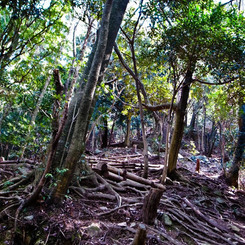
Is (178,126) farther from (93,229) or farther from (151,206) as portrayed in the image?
(93,229)

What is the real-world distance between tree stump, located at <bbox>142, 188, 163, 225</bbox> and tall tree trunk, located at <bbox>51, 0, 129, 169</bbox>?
202 centimetres

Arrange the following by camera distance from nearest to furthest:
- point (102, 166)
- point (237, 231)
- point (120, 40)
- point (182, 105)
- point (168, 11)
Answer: point (237, 231), point (168, 11), point (102, 166), point (182, 105), point (120, 40)

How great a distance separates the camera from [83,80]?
185 inches

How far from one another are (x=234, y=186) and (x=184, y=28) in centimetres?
722

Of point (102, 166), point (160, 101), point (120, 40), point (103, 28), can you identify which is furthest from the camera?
point (160, 101)

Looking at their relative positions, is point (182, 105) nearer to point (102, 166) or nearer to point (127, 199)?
point (102, 166)

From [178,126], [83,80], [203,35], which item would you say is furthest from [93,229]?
[178,126]

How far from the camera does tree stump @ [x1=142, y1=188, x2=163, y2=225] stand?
3.65 m

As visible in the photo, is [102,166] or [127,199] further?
[102,166]

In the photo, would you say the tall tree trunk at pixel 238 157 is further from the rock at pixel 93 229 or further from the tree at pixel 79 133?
the rock at pixel 93 229

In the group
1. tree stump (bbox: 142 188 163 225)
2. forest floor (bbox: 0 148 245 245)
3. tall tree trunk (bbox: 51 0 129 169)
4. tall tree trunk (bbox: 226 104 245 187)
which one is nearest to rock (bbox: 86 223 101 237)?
forest floor (bbox: 0 148 245 245)

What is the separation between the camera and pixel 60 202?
3.66m

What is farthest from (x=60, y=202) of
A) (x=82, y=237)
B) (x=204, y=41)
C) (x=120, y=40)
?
(x=120, y=40)

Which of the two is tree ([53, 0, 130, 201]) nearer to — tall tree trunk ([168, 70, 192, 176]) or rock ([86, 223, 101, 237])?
rock ([86, 223, 101, 237])
